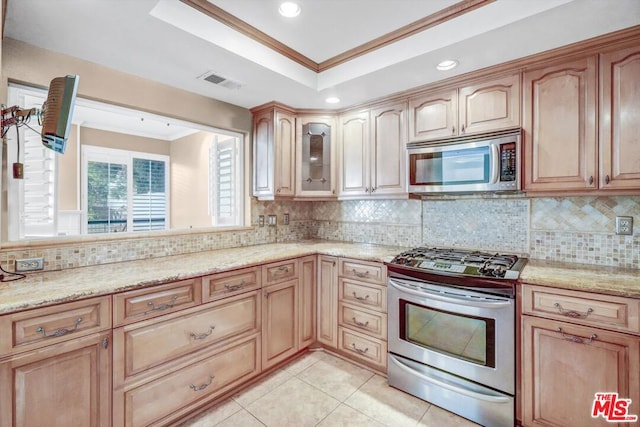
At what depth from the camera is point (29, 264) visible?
1741 millimetres

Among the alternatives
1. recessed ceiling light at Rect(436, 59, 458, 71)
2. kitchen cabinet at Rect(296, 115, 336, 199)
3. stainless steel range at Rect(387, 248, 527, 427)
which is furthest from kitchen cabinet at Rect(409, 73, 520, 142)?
stainless steel range at Rect(387, 248, 527, 427)

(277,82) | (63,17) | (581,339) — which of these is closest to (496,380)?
(581,339)

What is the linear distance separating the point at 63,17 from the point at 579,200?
3289 millimetres

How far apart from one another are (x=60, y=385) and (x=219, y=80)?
80.9 inches

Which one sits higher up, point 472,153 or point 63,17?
point 63,17

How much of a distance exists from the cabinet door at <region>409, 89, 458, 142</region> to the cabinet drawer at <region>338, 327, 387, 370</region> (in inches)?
65.7

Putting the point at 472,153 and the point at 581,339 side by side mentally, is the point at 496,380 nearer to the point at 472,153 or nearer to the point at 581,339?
the point at 581,339

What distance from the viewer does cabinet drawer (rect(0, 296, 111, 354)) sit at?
1218 mm

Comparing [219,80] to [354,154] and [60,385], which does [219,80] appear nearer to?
[354,154]

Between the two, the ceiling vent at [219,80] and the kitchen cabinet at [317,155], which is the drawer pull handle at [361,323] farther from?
the ceiling vent at [219,80]

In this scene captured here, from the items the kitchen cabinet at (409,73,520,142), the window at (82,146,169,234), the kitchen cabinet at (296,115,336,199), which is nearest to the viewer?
the kitchen cabinet at (409,73,520,142)

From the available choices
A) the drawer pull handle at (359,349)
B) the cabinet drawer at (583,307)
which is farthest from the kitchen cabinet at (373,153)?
the drawer pull handle at (359,349)

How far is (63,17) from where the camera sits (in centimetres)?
151

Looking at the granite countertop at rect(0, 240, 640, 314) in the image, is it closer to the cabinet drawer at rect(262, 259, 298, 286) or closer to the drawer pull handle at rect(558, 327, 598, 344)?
the cabinet drawer at rect(262, 259, 298, 286)
